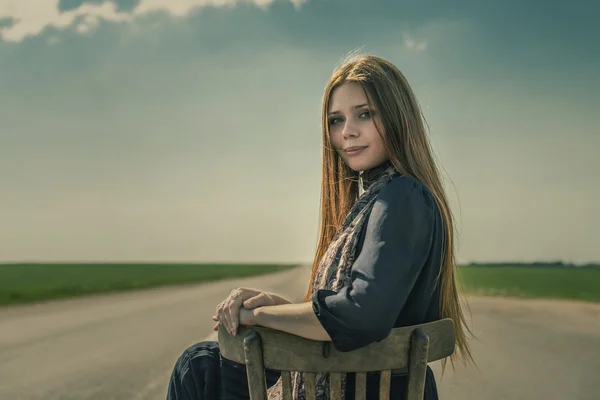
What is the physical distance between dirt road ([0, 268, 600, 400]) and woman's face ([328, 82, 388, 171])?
14.1 ft

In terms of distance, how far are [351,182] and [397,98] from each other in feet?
1.86

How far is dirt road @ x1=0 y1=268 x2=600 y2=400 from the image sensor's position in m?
7.76

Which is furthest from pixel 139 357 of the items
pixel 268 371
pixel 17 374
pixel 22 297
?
pixel 22 297

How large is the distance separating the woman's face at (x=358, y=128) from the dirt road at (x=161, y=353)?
14.1 ft

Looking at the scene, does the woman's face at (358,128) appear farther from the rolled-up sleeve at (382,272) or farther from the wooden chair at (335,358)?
the wooden chair at (335,358)

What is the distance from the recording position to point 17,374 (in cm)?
885

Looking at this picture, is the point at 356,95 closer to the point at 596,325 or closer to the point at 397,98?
the point at 397,98

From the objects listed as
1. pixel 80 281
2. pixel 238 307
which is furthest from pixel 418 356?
pixel 80 281

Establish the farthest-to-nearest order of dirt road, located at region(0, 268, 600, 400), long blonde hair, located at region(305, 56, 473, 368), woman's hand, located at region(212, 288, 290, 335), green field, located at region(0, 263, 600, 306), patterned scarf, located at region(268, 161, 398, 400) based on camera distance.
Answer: green field, located at region(0, 263, 600, 306) < dirt road, located at region(0, 268, 600, 400) < long blonde hair, located at region(305, 56, 473, 368) < patterned scarf, located at region(268, 161, 398, 400) < woman's hand, located at region(212, 288, 290, 335)

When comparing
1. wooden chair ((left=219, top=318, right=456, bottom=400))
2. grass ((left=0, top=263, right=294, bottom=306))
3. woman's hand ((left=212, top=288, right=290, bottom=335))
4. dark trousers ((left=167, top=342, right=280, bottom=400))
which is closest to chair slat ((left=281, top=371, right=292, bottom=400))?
wooden chair ((left=219, top=318, right=456, bottom=400))

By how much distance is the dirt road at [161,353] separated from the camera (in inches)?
306

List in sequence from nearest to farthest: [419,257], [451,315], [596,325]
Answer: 1. [419,257]
2. [451,315]
3. [596,325]

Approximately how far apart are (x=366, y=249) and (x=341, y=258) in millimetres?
234

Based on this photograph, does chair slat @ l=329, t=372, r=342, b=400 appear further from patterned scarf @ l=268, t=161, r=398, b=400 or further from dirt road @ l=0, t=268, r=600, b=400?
dirt road @ l=0, t=268, r=600, b=400
